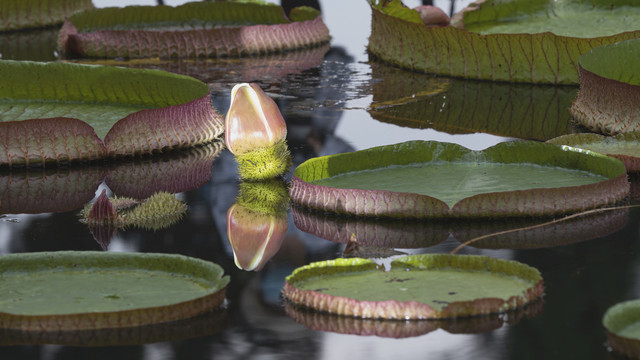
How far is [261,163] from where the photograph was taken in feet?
27.9

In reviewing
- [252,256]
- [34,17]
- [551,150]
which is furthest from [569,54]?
[34,17]

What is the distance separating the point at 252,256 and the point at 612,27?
7.65 metres

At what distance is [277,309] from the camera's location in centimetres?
585

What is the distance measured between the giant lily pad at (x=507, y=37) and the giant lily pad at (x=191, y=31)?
48.8 inches

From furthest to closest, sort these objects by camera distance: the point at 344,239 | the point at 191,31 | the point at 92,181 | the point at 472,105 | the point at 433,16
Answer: the point at 433,16 < the point at 191,31 < the point at 472,105 < the point at 92,181 < the point at 344,239

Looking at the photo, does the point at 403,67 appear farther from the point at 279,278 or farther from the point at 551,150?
the point at 279,278

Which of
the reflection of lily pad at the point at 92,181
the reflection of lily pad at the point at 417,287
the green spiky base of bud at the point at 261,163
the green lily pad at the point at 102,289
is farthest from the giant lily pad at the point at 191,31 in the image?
the reflection of lily pad at the point at 417,287

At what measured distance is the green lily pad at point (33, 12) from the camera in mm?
17062

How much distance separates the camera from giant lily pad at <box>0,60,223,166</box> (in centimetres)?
905

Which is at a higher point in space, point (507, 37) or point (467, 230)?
point (507, 37)

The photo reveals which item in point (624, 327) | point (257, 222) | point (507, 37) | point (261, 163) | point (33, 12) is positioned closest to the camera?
point (624, 327)

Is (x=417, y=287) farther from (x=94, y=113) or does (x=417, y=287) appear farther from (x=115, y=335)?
(x=94, y=113)

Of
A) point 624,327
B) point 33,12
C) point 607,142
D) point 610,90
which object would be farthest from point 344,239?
point 33,12

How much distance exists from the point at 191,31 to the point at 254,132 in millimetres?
6344
